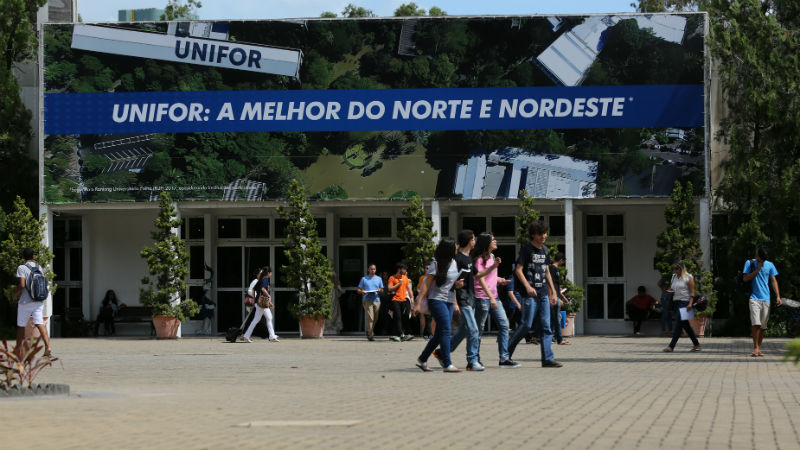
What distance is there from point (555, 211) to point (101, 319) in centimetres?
1294

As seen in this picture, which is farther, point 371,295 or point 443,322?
point 371,295

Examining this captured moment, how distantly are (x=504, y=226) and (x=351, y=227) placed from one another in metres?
4.25

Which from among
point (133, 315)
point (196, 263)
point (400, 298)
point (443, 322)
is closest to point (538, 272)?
point (443, 322)

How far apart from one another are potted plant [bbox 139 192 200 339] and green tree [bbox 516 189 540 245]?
27.7 feet

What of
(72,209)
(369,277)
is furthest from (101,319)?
(369,277)

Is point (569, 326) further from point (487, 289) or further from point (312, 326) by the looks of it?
point (487, 289)

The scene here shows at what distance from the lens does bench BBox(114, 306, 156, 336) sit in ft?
122

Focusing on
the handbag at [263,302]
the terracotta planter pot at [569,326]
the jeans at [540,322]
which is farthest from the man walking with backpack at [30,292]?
the terracotta planter pot at [569,326]

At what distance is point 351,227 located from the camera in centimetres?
3691

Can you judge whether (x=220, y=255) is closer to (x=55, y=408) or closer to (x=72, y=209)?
(x=72, y=209)

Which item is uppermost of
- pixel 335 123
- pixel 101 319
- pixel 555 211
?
pixel 335 123

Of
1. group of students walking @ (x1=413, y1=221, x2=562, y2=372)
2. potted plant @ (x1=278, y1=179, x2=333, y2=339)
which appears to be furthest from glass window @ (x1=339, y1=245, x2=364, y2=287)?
group of students walking @ (x1=413, y1=221, x2=562, y2=372)

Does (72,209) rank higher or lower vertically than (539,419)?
higher

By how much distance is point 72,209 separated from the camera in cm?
3581
